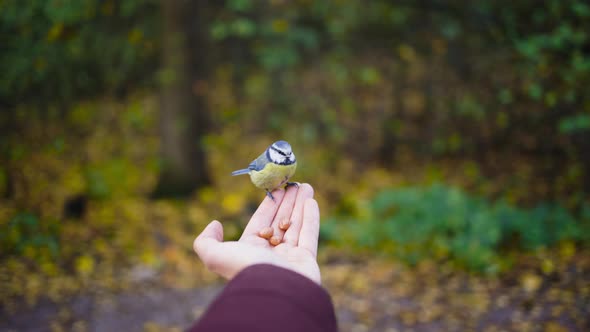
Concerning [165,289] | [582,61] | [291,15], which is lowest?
[165,289]

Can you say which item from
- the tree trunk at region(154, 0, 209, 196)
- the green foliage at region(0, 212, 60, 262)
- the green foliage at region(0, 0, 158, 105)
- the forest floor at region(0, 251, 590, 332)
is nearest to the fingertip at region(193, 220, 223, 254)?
the forest floor at region(0, 251, 590, 332)

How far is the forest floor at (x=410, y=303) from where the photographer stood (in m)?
4.45

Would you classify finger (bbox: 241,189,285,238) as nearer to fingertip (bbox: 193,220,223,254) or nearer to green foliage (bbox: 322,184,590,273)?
fingertip (bbox: 193,220,223,254)

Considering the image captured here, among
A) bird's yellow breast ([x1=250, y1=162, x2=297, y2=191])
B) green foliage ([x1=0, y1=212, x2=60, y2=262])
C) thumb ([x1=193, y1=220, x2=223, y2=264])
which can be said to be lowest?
thumb ([x1=193, y1=220, x2=223, y2=264])

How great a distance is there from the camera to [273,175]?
2541 mm

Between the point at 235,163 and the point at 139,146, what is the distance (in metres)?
2.46

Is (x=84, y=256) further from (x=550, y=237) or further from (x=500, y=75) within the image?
(x=500, y=75)

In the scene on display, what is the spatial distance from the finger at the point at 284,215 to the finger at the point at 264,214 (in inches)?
1.1

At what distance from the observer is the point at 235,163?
9711mm

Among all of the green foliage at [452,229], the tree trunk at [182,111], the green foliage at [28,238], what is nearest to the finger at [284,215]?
the green foliage at [452,229]

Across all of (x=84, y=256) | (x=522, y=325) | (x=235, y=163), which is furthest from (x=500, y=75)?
(x=84, y=256)

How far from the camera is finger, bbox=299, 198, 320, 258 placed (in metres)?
2.46

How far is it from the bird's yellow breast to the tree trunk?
5303 mm

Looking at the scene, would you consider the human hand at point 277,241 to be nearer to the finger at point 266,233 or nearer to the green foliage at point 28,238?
the finger at point 266,233
